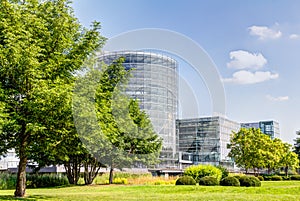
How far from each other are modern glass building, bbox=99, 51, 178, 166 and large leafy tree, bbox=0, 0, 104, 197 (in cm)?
5209

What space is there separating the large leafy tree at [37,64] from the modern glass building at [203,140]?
65202 mm

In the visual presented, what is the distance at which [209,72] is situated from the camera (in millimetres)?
26250

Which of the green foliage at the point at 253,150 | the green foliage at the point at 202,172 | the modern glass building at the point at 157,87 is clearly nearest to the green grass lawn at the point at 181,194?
the green foliage at the point at 202,172

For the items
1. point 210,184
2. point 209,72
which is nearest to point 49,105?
point 209,72

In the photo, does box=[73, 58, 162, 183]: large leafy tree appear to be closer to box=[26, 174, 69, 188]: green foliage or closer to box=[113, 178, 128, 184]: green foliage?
box=[113, 178, 128, 184]: green foliage

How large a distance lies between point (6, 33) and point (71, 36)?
144 inches

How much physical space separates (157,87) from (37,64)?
58272 mm

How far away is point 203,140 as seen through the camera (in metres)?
89.5

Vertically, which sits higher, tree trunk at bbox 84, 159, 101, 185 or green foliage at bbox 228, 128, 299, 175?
green foliage at bbox 228, 128, 299, 175

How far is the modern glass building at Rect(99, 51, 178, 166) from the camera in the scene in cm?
7238

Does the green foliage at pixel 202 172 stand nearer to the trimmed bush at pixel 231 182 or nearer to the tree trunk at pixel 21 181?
the trimmed bush at pixel 231 182

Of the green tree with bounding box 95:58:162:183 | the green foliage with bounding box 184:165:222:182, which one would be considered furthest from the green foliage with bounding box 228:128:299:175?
the green foliage with bounding box 184:165:222:182

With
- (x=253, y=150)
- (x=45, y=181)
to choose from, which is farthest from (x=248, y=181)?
(x=253, y=150)

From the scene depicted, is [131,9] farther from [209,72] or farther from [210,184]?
[210,184]
